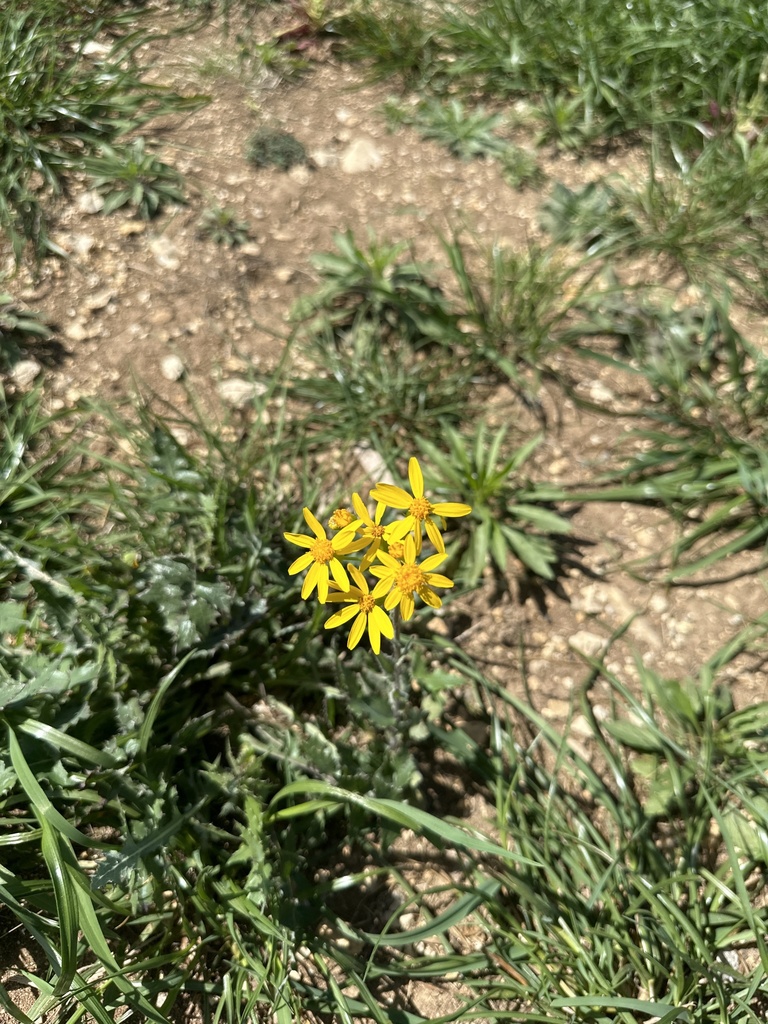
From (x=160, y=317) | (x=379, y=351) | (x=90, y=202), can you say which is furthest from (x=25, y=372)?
(x=379, y=351)

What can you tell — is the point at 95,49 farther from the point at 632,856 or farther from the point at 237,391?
the point at 632,856

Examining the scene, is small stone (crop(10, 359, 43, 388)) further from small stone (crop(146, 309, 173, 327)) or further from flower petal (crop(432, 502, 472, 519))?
flower petal (crop(432, 502, 472, 519))

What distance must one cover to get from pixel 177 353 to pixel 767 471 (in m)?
2.08

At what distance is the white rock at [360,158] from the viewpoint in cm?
335

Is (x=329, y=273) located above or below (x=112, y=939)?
above

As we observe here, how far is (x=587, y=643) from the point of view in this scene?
2414 millimetres

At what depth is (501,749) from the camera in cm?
216

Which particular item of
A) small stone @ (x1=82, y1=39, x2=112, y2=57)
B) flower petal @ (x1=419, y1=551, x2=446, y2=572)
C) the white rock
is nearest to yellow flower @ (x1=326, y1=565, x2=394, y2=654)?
flower petal @ (x1=419, y1=551, x2=446, y2=572)

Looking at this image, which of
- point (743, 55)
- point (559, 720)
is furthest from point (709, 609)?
point (743, 55)

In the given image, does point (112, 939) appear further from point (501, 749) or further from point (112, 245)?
point (112, 245)

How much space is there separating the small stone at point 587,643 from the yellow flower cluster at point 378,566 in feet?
3.37

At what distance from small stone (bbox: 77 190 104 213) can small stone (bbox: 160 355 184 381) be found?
0.75 m

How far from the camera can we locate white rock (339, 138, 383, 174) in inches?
132

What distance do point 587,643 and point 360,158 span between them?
7.67 ft
